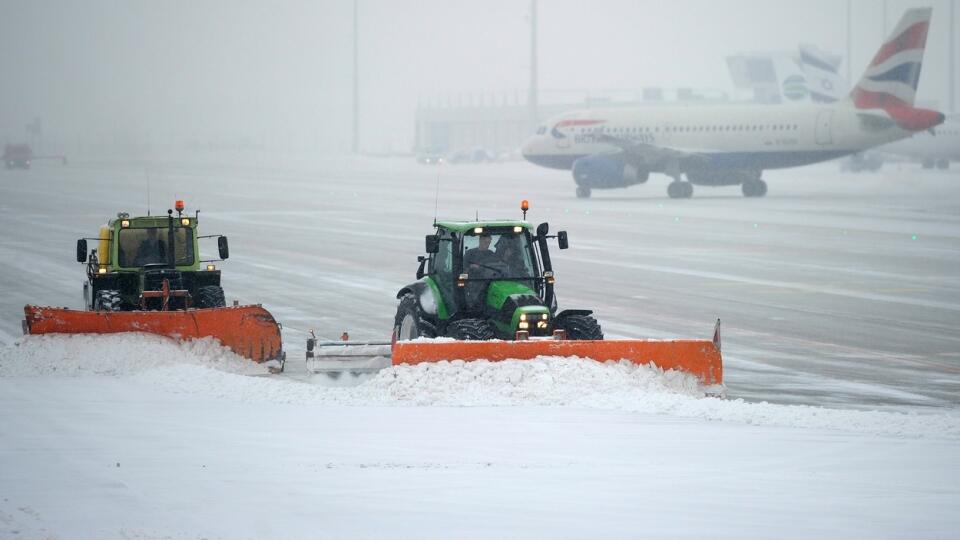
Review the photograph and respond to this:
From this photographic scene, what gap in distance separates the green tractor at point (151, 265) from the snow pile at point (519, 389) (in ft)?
7.56

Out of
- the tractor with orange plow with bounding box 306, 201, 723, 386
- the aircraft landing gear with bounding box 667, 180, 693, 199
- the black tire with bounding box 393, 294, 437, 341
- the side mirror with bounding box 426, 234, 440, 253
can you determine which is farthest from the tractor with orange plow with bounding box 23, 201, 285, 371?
the aircraft landing gear with bounding box 667, 180, 693, 199

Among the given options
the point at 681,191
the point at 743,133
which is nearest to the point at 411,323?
the point at 743,133

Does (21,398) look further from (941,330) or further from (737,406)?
(941,330)

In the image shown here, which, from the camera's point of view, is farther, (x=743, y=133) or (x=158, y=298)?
(x=743, y=133)

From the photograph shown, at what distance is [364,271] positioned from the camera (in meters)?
36.6

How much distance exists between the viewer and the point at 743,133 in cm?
6762

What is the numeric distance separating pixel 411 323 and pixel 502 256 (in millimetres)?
1664

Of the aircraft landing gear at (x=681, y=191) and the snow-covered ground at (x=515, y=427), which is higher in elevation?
the aircraft landing gear at (x=681, y=191)

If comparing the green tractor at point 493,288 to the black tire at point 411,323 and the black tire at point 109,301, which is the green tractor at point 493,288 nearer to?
the black tire at point 411,323

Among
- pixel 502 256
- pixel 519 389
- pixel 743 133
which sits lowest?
pixel 519 389

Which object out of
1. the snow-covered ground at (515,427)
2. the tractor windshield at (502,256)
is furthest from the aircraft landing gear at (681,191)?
the tractor windshield at (502,256)

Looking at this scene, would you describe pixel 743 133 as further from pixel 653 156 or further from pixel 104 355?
pixel 104 355

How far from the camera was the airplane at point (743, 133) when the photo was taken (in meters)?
65.1

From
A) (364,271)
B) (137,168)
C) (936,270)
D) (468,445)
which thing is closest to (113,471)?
(468,445)
